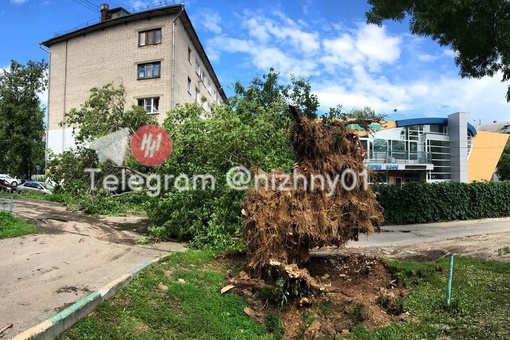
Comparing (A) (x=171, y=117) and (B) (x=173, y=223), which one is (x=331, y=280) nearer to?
(B) (x=173, y=223)

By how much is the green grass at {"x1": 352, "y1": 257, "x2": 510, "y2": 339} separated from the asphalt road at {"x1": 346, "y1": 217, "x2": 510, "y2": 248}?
3974 mm

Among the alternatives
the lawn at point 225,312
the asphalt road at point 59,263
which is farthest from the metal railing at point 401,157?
the lawn at point 225,312

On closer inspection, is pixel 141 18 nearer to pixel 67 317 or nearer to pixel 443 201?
pixel 443 201

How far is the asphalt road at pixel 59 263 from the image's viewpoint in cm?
489

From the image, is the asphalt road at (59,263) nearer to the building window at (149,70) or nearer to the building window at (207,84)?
the building window at (149,70)

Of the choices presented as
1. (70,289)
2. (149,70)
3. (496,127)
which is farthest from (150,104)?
(496,127)

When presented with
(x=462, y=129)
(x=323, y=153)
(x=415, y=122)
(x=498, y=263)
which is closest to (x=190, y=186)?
(x=323, y=153)

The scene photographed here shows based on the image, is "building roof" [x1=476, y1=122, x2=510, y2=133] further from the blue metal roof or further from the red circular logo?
the red circular logo

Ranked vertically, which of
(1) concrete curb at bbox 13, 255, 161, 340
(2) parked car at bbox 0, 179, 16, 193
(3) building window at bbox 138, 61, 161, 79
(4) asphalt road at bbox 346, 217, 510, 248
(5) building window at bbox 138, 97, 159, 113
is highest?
(3) building window at bbox 138, 61, 161, 79

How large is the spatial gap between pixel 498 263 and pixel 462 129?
3070 cm

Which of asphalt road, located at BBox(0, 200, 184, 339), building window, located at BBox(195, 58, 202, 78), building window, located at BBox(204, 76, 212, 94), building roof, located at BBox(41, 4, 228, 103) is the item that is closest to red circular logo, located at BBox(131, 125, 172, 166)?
asphalt road, located at BBox(0, 200, 184, 339)

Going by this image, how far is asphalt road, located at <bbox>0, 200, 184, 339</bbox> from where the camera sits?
4.89 m

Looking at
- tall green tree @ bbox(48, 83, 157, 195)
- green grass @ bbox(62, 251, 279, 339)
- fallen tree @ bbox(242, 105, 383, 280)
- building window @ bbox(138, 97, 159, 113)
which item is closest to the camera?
green grass @ bbox(62, 251, 279, 339)

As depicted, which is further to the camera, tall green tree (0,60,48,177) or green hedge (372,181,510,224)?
tall green tree (0,60,48,177)
